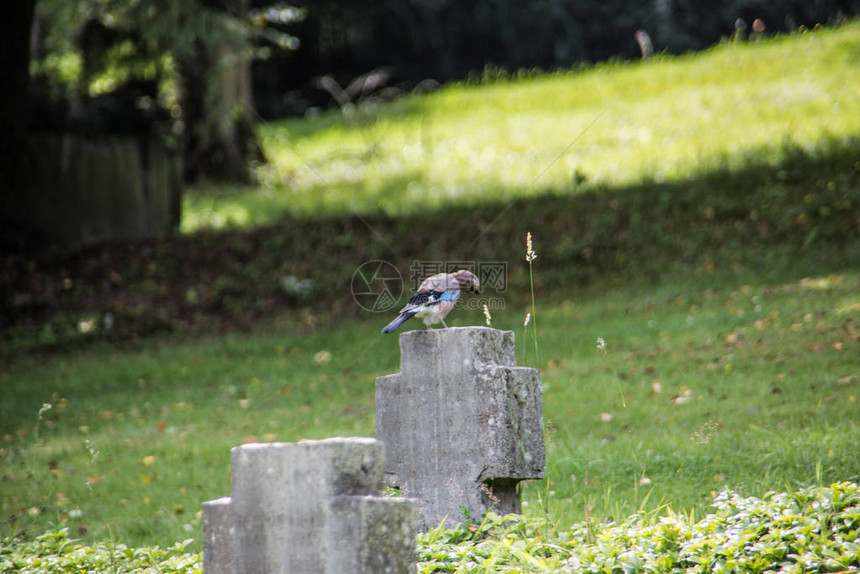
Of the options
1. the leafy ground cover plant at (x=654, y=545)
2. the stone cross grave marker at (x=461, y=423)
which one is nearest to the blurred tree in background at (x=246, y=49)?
the stone cross grave marker at (x=461, y=423)

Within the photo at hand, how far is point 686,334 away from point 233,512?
23.1 feet

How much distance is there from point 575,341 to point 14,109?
981cm

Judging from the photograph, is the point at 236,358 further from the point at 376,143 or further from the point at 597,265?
the point at 376,143

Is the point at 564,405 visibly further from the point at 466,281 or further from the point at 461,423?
the point at 461,423

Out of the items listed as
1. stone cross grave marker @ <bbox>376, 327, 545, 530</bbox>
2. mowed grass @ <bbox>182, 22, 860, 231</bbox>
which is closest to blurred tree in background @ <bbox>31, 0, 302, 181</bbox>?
mowed grass @ <bbox>182, 22, 860, 231</bbox>

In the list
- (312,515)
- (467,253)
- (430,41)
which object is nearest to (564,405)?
(312,515)

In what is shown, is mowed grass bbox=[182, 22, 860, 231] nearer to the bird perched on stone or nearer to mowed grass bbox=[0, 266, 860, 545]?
mowed grass bbox=[0, 266, 860, 545]

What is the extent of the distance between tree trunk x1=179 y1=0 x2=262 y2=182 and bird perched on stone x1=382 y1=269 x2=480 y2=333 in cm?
1455

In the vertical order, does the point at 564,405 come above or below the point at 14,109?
below

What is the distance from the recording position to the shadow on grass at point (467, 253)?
1254cm

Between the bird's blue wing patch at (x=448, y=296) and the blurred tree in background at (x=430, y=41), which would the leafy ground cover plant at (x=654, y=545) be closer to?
the bird's blue wing patch at (x=448, y=296)

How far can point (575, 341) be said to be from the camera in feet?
33.9

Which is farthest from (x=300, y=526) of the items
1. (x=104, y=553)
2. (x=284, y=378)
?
(x=284, y=378)

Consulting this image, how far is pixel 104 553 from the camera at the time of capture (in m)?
5.10
